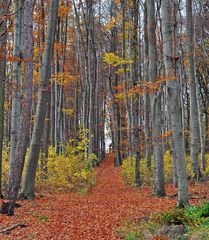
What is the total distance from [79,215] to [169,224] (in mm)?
2668

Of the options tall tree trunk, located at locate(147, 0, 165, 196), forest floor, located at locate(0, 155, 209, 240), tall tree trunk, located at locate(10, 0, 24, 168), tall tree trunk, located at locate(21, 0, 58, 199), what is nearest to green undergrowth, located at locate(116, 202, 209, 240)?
forest floor, located at locate(0, 155, 209, 240)

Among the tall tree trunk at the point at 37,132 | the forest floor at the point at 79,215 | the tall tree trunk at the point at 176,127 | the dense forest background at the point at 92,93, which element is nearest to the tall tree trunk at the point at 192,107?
the dense forest background at the point at 92,93

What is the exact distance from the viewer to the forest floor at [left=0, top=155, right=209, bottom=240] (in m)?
6.46

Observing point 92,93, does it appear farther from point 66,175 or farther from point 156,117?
point 156,117

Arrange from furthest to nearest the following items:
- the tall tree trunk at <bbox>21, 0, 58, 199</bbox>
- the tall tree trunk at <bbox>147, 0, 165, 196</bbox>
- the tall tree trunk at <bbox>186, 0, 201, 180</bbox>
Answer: the tall tree trunk at <bbox>186, 0, 201, 180</bbox> → the tall tree trunk at <bbox>147, 0, 165, 196</bbox> → the tall tree trunk at <bbox>21, 0, 58, 199</bbox>

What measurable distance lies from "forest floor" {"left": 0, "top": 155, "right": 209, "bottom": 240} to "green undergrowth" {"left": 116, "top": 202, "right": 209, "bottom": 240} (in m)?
0.29

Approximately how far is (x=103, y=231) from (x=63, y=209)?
8.92 ft

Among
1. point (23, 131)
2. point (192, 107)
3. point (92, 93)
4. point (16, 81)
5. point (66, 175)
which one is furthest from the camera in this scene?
point (92, 93)

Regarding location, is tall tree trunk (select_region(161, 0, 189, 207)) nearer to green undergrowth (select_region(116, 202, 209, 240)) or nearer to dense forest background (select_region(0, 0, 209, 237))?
dense forest background (select_region(0, 0, 209, 237))

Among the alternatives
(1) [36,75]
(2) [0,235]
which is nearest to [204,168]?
(1) [36,75]

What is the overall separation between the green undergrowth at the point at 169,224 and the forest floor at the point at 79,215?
286mm

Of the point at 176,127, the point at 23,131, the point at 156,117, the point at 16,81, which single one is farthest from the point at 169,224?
the point at 16,81

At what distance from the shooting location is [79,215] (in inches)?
329

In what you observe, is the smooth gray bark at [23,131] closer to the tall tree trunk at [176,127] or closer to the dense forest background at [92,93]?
the dense forest background at [92,93]
